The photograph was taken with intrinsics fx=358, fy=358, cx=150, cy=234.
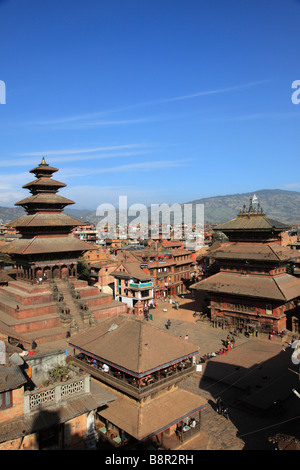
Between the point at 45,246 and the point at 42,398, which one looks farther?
the point at 45,246

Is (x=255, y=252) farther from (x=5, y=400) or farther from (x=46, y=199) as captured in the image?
(x=5, y=400)

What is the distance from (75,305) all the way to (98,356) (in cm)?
1494

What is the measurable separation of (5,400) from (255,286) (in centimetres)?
2736

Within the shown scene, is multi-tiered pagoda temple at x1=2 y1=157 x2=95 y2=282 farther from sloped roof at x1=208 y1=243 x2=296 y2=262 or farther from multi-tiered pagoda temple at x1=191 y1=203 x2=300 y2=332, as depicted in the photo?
sloped roof at x1=208 y1=243 x2=296 y2=262

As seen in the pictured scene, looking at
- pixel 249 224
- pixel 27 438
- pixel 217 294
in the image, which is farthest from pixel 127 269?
pixel 27 438

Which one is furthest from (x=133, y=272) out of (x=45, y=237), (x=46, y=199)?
(x=46, y=199)

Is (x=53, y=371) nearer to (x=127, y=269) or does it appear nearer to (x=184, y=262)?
(x=127, y=269)

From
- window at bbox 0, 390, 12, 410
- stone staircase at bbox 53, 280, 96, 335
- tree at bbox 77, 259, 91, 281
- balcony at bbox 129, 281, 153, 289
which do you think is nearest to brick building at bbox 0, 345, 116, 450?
window at bbox 0, 390, 12, 410

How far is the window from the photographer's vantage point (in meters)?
11.7

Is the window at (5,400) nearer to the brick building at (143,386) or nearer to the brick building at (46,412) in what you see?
the brick building at (46,412)

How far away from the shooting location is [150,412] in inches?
578

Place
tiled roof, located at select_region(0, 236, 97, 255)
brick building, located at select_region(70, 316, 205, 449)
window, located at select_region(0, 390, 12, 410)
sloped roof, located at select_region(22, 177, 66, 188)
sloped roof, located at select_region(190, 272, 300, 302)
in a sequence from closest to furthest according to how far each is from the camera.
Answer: window, located at select_region(0, 390, 12, 410) → brick building, located at select_region(70, 316, 205, 449) → tiled roof, located at select_region(0, 236, 97, 255) → sloped roof, located at select_region(190, 272, 300, 302) → sloped roof, located at select_region(22, 177, 66, 188)

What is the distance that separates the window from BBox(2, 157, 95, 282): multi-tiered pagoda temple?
20.7 meters

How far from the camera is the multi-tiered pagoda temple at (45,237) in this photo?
33000 millimetres
